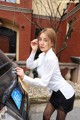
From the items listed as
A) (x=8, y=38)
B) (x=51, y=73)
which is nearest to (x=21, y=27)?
(x=8, y=38)

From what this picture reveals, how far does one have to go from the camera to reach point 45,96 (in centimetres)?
418

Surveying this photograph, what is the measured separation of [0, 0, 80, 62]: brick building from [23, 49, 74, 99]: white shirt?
7.39 m

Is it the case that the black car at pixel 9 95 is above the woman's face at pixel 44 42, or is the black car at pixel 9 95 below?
below

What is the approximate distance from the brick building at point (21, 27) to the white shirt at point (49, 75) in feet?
24.2

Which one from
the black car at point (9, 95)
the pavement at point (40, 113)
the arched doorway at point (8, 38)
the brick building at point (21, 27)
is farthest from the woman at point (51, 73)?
the arched doorway at point (8, 38)

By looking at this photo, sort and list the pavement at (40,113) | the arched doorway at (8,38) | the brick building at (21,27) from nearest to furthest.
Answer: the pavement at (40,113) → the brick building at (21,27) → the arched doorway at (8,38)

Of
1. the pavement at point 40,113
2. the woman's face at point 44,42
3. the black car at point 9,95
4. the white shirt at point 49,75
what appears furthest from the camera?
the pavement at point 40,113

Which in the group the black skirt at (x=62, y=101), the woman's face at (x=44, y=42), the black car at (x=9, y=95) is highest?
the woman's face at (x=44, y=42)

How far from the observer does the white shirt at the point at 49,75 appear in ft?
6.45

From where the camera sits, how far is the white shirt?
1965 millimetres

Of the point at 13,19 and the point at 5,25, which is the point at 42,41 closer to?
the point at 13,19

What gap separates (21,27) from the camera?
11.0m

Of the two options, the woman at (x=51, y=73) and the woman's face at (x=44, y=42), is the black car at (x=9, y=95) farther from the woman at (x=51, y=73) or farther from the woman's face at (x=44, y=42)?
the woman's face at (x=44, y=42)

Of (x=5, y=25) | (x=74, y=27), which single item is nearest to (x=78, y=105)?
(x=74, y=27)
